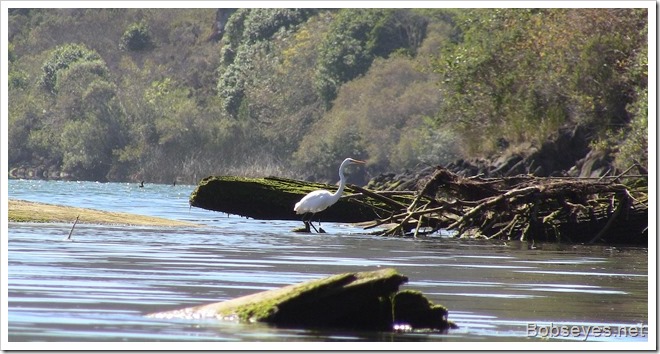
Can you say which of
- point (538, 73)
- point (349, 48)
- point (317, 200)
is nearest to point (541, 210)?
point (317, 200)

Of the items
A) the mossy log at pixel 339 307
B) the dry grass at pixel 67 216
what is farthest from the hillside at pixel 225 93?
the mossy log at pixel 339 307

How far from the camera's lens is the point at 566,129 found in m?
45.6

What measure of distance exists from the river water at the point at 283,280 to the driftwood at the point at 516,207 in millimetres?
768

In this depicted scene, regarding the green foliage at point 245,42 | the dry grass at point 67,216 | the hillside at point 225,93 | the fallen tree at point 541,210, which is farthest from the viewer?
the green foliage at point 245,42

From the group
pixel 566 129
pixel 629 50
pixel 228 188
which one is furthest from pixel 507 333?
pixel 566 129

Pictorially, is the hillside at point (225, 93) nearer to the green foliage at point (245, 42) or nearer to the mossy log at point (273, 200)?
the green foliage at point (245, 42)

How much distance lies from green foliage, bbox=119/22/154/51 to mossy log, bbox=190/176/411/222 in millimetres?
111877

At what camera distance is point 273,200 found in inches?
1094

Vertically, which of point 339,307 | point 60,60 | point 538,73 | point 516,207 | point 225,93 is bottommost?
point 516,207

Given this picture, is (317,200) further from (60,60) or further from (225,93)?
(60,60)

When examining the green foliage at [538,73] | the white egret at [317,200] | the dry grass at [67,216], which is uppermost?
the green foliage at [538,73]

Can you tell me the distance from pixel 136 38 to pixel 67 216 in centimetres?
11571

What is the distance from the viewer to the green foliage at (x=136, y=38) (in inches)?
5453

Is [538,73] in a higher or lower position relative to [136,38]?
lower
